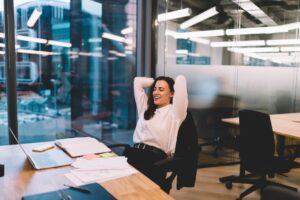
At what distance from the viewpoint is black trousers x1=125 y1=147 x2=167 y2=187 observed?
218 cm

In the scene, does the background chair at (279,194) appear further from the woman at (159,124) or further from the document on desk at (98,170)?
the woman at (159,124)

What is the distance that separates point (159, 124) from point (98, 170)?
0.96 m

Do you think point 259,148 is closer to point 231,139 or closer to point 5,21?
point 231,139

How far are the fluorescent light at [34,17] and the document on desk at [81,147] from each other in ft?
6.21

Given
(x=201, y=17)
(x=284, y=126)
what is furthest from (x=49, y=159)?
(x=201, y=17)

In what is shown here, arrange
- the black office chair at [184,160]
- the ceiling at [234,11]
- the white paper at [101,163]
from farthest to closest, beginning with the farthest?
the ceiling at [234,11] < the black office chair at [184,160] < the white paper at [101,163]

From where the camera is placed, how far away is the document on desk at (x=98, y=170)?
4.90ft

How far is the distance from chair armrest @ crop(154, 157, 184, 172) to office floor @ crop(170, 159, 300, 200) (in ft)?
3.96

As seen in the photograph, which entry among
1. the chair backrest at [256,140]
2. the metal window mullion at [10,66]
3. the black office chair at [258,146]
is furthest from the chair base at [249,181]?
the metal window mullion at [10,66]

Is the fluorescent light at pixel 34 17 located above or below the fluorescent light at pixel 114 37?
above

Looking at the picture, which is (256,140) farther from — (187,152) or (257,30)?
(257,30)

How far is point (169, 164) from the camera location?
2.00 metres

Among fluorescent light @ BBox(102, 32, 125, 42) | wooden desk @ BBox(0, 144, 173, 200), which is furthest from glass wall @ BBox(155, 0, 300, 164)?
wooden desk @ BBox(0, 144, 173, 200)

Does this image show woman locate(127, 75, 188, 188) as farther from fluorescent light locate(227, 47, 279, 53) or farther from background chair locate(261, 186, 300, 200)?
fluorescent light locate(227, 47, 279, 53)
